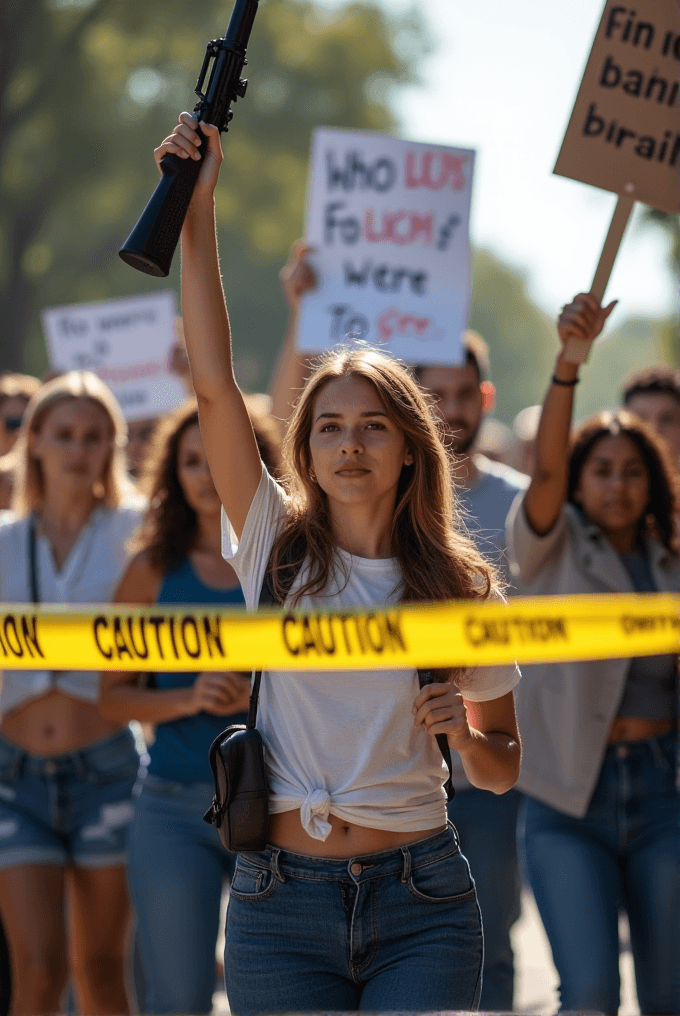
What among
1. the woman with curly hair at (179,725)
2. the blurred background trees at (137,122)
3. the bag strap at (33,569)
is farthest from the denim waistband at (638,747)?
the blurred background trees at (137,122)

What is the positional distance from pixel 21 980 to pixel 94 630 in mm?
2084

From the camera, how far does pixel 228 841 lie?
111 inches

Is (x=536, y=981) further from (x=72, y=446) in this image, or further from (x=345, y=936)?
(x=345, y=936)

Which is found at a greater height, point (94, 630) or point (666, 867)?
point (94, 630)

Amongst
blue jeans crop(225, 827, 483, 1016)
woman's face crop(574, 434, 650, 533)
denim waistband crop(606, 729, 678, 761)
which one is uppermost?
woman's face crop(574, 434, 650, 533)

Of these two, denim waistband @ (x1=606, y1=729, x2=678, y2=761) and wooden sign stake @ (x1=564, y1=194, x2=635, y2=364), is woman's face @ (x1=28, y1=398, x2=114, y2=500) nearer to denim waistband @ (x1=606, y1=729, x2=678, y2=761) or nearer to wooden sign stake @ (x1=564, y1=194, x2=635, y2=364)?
wooden sign stake @ (x1=564, y1=194, x2=635, y2=364)

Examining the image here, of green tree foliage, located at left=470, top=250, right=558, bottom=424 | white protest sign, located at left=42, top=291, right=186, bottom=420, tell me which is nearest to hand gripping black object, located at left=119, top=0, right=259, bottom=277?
white protest sign, located at left=42, top=291, right=186, bottom=420

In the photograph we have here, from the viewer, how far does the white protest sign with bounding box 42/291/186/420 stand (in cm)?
838

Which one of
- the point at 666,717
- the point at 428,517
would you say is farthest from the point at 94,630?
the point at 666,717

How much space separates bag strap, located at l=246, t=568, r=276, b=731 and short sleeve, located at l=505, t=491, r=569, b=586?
1.52m

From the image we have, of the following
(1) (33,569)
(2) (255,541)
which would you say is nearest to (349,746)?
(2) (255,541)

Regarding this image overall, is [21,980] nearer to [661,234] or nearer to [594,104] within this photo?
[594,104]

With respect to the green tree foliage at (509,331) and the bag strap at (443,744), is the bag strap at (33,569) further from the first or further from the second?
the green tree foliage at (509,331)

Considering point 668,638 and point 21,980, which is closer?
point 668,638
